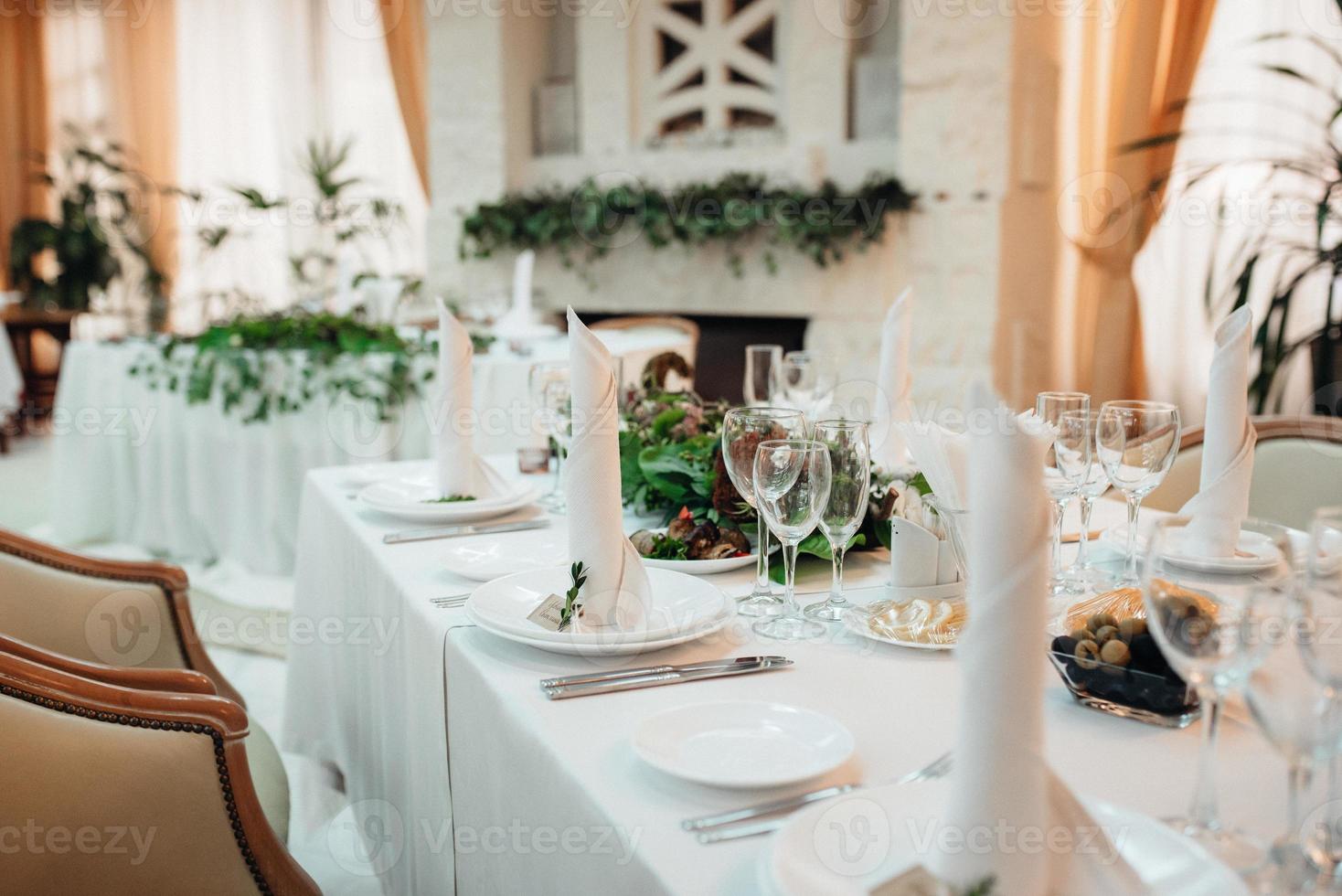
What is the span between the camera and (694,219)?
185 inches

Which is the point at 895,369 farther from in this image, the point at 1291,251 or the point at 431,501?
the point at 1291,251

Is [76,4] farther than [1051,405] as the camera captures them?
Yes

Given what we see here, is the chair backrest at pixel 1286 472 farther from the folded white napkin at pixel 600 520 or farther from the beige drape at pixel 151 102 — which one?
the beige drape at pixel 151 102

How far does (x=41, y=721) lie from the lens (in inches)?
40.2

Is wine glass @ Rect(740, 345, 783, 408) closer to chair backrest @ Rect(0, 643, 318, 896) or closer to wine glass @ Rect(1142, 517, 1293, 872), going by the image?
chair backrest @ Rect(0, 643, 318, 896)

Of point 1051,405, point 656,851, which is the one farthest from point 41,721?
point 1051,405

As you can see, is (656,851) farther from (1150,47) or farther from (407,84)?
(407,84)

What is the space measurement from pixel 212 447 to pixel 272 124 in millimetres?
4235

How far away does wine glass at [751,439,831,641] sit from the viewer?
1.03 m

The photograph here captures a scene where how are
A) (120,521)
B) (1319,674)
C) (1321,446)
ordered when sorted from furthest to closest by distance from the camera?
1. (120,521)
2. (1321,446)
3. (1319,674)

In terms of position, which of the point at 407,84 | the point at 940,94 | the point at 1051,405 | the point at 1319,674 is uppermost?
the point at 407,84

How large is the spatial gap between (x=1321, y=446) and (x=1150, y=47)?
269 cm

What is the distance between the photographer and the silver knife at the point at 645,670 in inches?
37.5

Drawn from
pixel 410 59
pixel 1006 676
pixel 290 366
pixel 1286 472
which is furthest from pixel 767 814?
pixel 410 59
